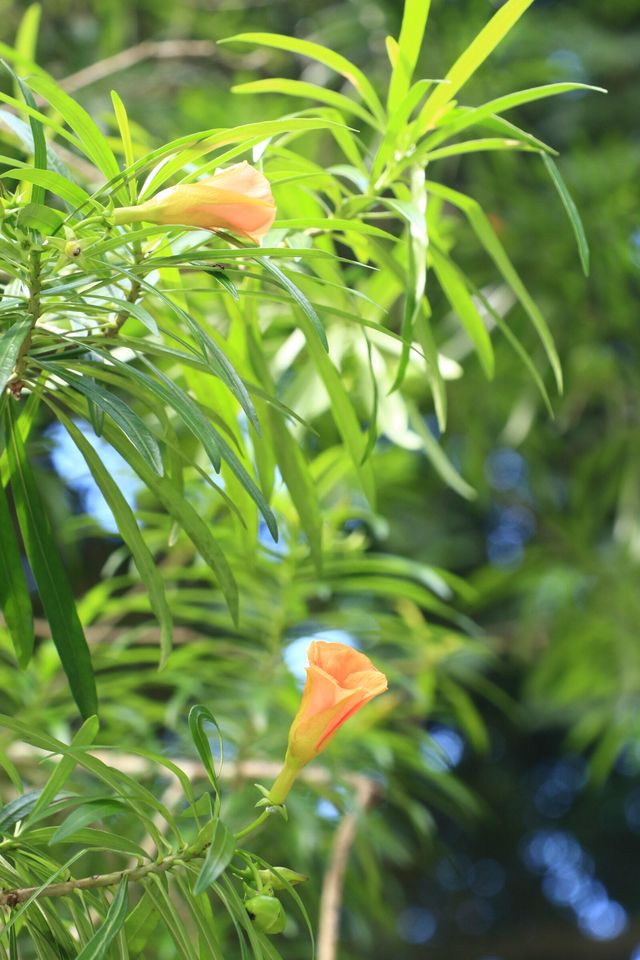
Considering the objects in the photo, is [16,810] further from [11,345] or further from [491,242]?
[491,242]

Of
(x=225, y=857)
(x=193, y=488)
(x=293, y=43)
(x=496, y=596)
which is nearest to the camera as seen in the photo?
(x=225, y=857)

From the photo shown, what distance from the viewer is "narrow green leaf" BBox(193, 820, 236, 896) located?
32cm

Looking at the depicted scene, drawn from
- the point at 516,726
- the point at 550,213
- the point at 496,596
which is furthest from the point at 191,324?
the point at 516,726

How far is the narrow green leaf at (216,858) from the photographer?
320mm

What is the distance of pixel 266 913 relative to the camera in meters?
0.38

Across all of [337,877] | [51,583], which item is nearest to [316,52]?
[51,583]

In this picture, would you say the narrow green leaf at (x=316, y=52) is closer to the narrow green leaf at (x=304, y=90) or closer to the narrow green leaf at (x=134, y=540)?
the narrow green leaf at (x=304, y=90)

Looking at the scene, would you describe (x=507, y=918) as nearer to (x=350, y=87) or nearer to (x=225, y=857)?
(x=350, y=87)

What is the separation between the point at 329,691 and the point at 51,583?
122 millimetres

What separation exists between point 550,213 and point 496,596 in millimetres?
671

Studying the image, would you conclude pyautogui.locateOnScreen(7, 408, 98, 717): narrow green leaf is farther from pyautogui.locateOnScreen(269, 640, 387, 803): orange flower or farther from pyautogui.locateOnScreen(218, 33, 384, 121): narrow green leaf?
pyautogui.locateOnScreen(218, 33, 384, 121): narrow green leaf

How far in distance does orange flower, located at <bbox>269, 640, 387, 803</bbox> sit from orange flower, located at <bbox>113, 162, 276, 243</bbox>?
0.49 feet

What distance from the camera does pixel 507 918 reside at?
260cm

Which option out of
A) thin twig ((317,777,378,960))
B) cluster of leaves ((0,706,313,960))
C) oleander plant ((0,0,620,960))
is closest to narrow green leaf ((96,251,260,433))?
oleander plant ((0,0,620,960))
